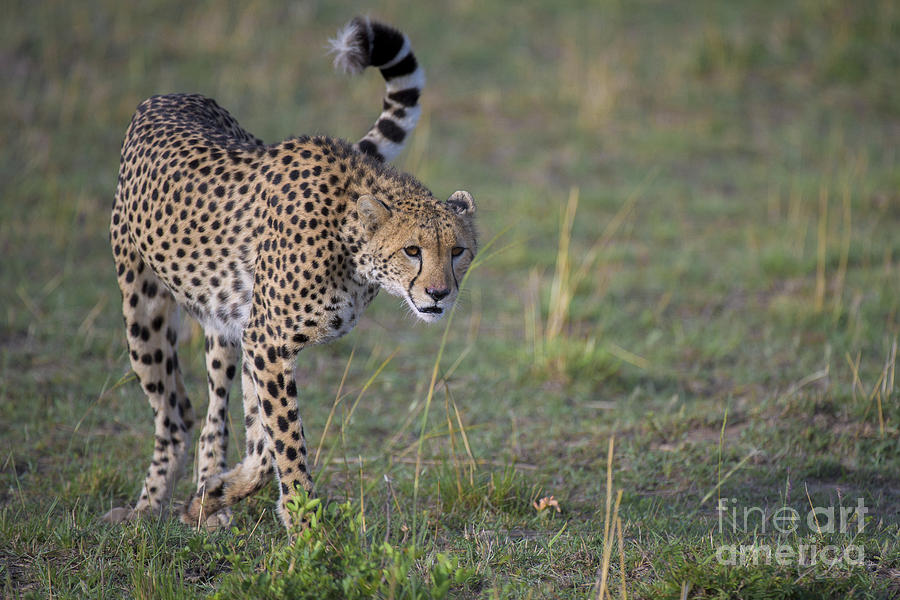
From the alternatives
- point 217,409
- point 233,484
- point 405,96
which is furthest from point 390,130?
point 233,484

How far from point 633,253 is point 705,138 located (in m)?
2.39

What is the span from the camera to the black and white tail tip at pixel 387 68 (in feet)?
12.7

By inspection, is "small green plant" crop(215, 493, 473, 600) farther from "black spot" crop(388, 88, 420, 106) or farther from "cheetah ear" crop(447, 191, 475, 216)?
"black spot" crop(388, 88, 420, 106)

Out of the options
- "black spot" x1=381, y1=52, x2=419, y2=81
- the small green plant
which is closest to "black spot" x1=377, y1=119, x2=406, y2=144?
"black spot" x1=381, y1=52, x2=419, y2=81

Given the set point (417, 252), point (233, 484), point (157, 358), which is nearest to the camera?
point (417, 252)

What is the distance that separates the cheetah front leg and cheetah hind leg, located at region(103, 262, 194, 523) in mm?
109

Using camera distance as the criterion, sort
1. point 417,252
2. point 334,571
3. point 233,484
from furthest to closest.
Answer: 1. point 233,484
2. point 417,252
3. point 334,571

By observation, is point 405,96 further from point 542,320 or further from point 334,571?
point 542,320

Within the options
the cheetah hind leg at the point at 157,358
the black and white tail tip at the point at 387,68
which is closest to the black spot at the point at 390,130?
the black and white tail tip at the point at 387,68

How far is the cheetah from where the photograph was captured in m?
3.53

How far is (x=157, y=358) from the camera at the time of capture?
13.7 ft

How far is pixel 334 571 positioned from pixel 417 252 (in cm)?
104

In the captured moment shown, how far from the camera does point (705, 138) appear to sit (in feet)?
30.0

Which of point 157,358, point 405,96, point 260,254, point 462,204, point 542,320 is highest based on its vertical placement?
point 405,96
